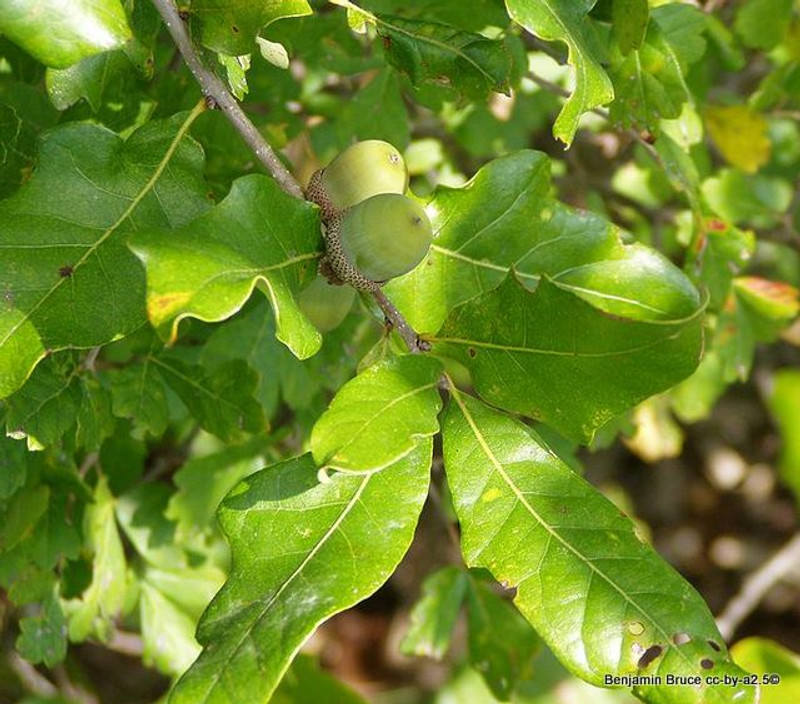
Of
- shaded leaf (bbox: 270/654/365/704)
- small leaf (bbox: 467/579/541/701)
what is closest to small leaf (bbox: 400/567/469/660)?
small leaf (bbox: 467/579/541/701)

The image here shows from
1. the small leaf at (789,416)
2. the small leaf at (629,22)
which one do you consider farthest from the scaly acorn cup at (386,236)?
the small leaf at (789,416)

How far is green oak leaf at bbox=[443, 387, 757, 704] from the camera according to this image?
48.9 inches

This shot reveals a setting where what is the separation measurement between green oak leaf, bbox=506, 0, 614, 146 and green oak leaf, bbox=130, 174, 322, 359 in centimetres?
33

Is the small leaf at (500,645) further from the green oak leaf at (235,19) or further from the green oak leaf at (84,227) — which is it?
the green oak leaf at (235,19)

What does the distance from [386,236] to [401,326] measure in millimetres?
148

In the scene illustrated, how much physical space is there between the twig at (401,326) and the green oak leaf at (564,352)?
22 millimetres

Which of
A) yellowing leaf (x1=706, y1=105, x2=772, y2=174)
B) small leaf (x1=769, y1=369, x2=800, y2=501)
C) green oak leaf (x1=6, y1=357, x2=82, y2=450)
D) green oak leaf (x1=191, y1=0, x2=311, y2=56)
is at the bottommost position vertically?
small leaf (x1=769, y1=369, x2=800, y2=501)

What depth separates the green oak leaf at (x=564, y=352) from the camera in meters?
1.23

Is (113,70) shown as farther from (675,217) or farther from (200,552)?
(675,217)

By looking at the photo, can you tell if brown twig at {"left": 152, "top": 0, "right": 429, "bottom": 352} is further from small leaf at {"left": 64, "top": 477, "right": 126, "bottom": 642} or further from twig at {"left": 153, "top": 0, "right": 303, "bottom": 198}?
small leaf at {"left": 64, "top": 477, "right": 126, "bottom": 642}

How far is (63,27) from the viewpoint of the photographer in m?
1.13

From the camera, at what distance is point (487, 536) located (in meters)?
1.29

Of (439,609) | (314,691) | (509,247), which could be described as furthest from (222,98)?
(314,691)

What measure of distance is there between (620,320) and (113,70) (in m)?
0.77
